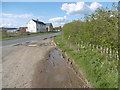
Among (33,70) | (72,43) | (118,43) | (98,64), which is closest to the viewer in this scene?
(118,43)

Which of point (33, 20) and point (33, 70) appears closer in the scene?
point (33, 70)

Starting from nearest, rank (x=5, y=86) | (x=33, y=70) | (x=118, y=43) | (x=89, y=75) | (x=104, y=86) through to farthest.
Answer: (x=104, y=86) < (x=118, y=43) < (x=5, y=86) < (x=89, y=75) < (x=33, y=70)

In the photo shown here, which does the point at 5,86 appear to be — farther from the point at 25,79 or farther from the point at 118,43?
the point at 118,43

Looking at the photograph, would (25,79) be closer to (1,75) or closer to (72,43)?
(1,75)

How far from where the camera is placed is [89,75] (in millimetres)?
5113

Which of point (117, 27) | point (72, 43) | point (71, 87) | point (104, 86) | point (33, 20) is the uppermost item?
point (33, 20)

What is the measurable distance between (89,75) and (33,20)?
223 ft

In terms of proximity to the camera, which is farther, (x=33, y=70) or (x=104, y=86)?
(x=33, y=70)

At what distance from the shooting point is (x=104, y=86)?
4.08m

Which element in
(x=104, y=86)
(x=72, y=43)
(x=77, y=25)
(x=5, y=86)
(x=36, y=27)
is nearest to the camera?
(x=104, y=86)

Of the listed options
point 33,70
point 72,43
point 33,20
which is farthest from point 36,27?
point 33,70

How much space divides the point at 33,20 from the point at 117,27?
2711 inches

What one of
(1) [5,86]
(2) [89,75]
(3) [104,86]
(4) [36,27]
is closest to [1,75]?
(1) [5,86]

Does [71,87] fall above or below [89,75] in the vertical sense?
below
